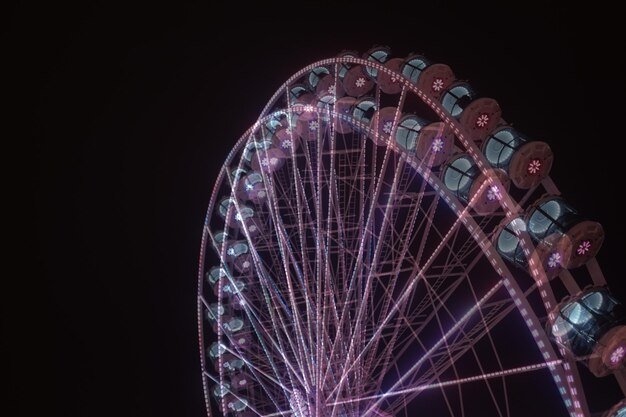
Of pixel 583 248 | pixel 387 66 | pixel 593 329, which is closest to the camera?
pixel 593 329

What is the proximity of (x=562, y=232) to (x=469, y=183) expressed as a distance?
150 cm

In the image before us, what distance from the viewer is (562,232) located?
20.0 feet

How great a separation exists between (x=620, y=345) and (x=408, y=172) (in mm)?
4098

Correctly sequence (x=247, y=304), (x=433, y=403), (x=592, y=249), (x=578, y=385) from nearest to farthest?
(x=578, y=385), (x=592, y=249), (x=247, y=304), (x=433, y=403)

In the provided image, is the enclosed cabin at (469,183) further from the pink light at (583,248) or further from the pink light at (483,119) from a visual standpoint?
the pink light at (583,248)

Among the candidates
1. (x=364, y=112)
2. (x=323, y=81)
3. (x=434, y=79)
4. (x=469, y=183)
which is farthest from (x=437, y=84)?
(x=323, y=81)

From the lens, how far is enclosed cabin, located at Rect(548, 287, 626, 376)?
18.5ft

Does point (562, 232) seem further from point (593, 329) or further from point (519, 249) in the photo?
point (593, 329)

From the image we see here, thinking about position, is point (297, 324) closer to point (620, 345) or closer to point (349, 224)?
point (349, 224)

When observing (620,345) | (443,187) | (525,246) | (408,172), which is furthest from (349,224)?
(620,345)

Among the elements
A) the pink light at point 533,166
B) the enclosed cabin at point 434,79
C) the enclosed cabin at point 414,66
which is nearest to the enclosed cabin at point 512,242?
the pink light at point 533,166

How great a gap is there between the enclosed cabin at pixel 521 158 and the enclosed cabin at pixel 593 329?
4.63 ft

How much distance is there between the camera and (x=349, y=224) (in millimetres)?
10453

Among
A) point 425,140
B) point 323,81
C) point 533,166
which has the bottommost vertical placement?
point 533,166
